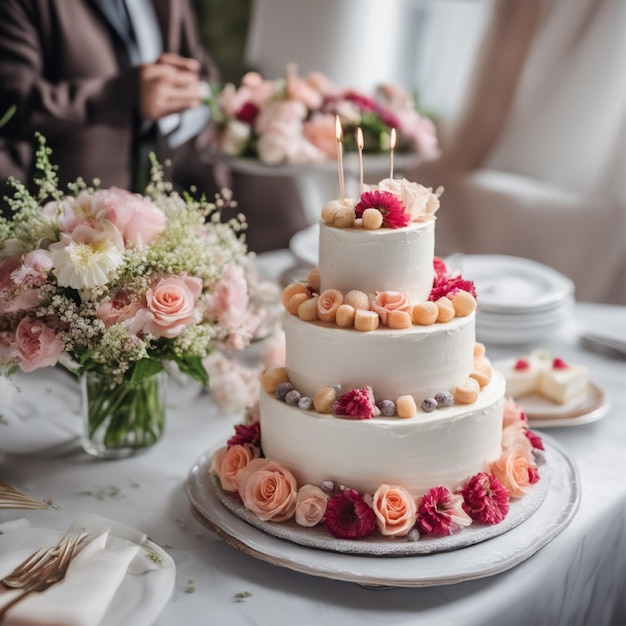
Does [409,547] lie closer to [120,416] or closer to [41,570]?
[41,570]

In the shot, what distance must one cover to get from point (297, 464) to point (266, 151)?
1237mm

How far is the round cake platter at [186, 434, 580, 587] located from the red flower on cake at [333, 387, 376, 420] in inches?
7.0

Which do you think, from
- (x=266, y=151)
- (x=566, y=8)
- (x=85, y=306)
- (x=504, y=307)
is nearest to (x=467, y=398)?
(x=85, y=306)

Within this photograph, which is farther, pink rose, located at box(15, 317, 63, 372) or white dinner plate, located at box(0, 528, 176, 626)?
pink rose, located at box(15, 317, 63, 372)

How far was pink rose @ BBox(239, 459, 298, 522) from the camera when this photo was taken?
48.4 inches

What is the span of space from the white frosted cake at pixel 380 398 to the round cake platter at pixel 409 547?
3 cm

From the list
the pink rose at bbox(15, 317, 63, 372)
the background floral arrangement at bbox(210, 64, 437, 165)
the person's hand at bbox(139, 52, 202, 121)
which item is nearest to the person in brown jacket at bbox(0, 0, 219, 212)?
the person's hand at bbox(139, 52, 202, 121)

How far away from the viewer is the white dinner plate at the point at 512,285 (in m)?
1.99

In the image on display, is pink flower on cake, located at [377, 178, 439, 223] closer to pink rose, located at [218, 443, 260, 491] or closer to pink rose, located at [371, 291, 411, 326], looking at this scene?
pink rose, located at [371, 291, 411, 326]

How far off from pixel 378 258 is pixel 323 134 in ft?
3.87

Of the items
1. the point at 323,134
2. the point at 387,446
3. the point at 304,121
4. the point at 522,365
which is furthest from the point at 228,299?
the point at 304,121

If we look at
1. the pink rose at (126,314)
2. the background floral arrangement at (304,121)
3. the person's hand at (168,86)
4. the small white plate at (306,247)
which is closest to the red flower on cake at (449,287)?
the pink rose at (126,314)

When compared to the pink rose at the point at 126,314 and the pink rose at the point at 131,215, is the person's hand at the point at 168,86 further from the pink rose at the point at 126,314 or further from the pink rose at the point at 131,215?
the pink rose at the point at 126,314

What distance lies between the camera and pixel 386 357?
1227 millimetres
